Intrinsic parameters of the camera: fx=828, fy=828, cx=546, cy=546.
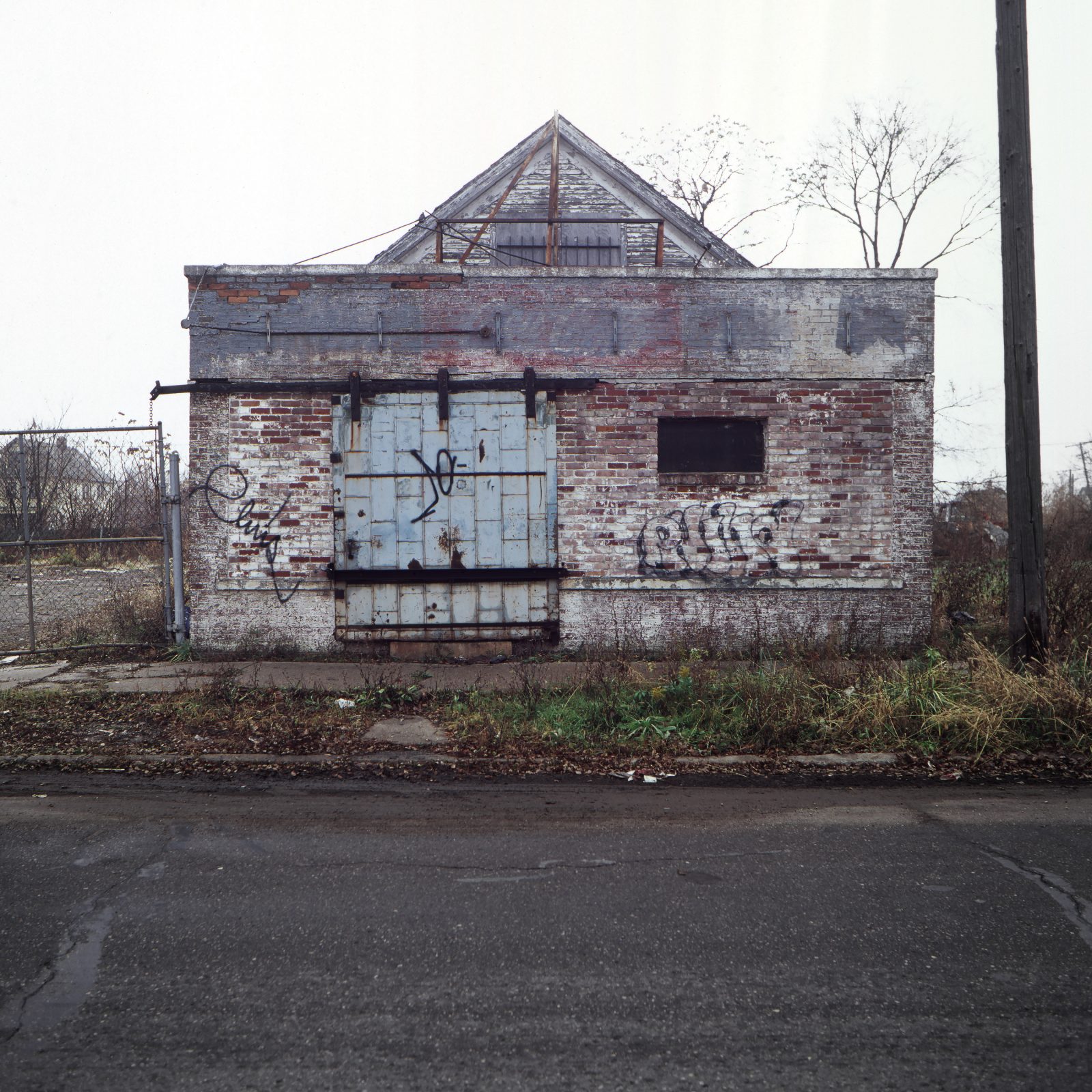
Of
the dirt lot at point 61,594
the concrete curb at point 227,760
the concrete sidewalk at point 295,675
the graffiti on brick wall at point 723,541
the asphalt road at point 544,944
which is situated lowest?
the asphalt road at point 544,944

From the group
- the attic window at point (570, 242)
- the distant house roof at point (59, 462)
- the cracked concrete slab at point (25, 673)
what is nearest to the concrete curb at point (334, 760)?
the cracked concrete slab at point (25, 673)

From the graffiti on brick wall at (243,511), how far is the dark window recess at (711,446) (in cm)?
418

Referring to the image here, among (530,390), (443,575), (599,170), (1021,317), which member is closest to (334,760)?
(443,575)

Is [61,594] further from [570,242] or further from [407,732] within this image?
[407,732]

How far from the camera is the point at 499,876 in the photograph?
146 inches

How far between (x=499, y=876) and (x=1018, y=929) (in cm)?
210

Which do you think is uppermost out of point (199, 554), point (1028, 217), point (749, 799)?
point (1028, 217)

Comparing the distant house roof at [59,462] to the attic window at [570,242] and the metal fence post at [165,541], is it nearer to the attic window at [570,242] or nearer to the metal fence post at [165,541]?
the metal fence post at [165,541]

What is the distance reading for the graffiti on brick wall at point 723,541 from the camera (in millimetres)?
9086

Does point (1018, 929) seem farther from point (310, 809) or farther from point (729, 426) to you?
point (729, 426)

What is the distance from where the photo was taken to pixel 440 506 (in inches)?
353

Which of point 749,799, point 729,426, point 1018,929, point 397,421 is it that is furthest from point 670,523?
point 1018,929

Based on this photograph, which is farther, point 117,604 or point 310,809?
point 117,604

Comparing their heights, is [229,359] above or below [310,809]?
above
